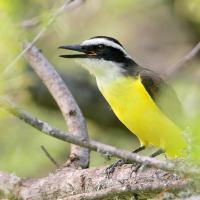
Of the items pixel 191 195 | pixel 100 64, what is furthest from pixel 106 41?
pixel 191 195

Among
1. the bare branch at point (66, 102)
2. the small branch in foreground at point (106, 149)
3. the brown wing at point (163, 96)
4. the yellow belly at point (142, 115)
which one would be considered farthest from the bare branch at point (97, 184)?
the brown wing at point (163, 96)

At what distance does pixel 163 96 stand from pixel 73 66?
357cm

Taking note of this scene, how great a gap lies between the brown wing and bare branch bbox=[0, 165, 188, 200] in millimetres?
817

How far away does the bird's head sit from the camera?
5.02 meters

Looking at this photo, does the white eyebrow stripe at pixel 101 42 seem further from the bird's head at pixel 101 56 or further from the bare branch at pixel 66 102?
the bare branch at pixel 66 102

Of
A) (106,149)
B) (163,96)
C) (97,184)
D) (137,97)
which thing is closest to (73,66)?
(163,96)

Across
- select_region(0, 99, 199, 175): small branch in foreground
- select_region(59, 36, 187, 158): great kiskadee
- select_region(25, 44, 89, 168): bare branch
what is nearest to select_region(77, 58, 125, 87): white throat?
select_region(59, 36, 187, 158): great kiskadee

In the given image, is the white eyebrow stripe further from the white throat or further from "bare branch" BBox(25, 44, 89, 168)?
"bare branch" BBox(25, 44, 89, 168)

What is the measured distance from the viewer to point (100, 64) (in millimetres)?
5094

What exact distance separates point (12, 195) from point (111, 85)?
1.07 m

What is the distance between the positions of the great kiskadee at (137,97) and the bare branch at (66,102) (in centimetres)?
24

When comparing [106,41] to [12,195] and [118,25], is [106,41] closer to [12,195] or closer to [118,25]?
[12,195]

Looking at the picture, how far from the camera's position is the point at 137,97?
16.2 ft

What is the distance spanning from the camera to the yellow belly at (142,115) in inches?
192
